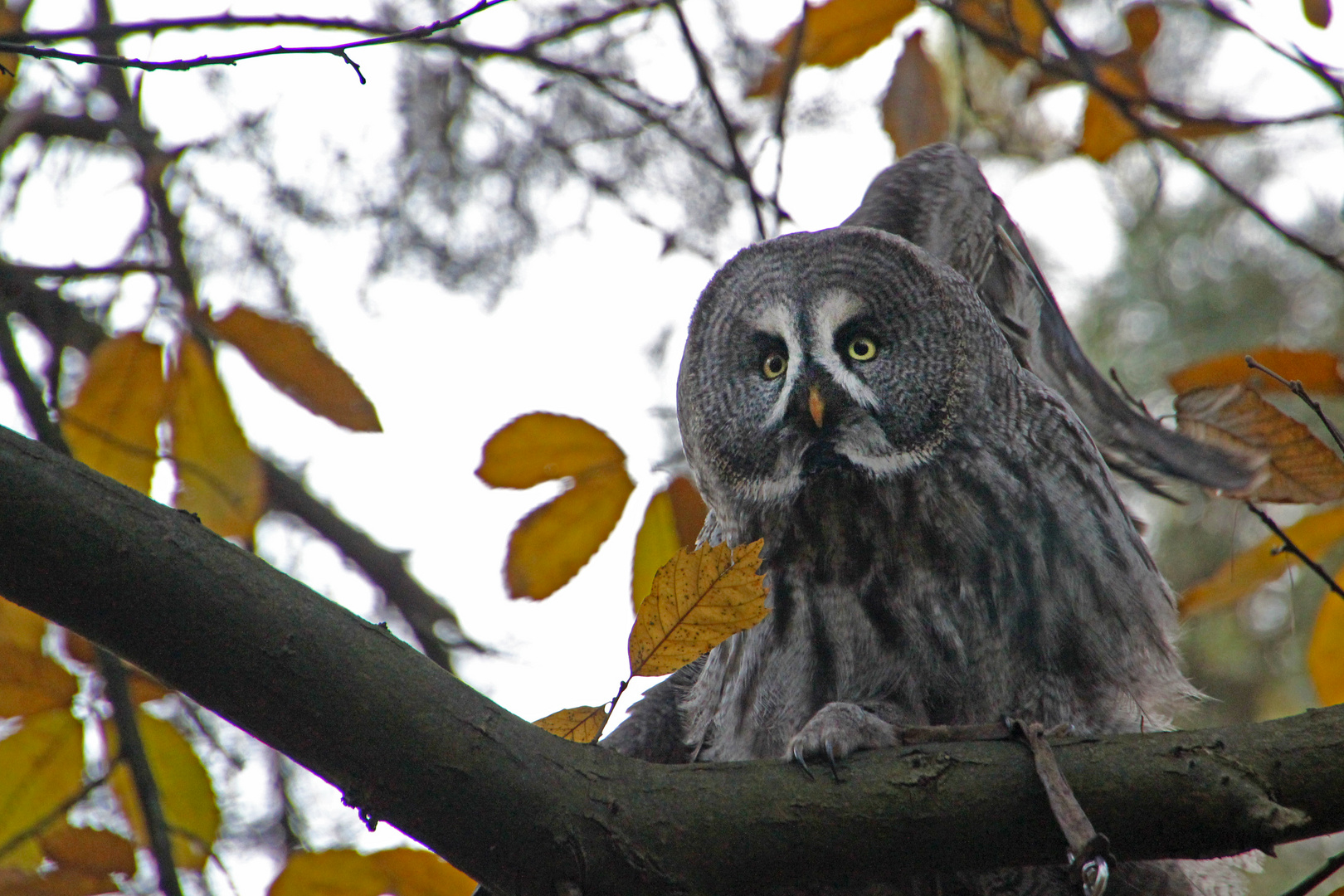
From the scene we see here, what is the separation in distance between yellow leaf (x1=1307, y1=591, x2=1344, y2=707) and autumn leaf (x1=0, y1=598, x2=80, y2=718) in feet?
7.20

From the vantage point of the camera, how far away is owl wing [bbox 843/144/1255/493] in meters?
2.94

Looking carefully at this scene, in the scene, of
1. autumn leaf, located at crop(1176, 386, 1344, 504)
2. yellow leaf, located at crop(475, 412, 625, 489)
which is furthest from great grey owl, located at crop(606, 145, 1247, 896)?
yellow leaf, located at crop(475, 412, 625, 489)

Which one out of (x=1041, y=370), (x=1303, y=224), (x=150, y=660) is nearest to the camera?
(x=150, y=660)

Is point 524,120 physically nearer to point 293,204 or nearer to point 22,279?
point 293,204

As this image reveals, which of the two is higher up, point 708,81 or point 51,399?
point 708,81

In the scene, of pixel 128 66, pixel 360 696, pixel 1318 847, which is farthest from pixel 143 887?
pixel 1318 847

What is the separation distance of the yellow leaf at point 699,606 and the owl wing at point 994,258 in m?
1.41

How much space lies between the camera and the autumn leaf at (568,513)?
239cm

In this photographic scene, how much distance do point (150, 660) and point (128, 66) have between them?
784 millimetres

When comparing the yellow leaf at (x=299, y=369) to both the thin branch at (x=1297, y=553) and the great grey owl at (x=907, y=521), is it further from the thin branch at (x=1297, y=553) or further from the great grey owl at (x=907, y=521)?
the thin branch at (x=1297, y=553)

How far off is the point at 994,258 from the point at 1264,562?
1.07 metres

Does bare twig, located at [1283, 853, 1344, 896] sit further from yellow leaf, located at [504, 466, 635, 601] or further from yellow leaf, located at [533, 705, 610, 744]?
yellow leaf, located at [504, 466, 635, 601]

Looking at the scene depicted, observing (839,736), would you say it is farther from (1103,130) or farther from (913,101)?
(1103,130)

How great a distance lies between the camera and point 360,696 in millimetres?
1579
